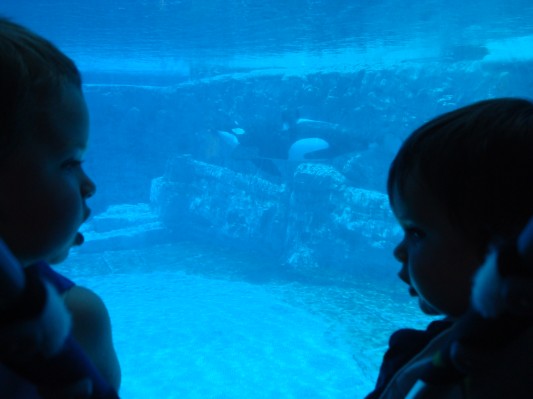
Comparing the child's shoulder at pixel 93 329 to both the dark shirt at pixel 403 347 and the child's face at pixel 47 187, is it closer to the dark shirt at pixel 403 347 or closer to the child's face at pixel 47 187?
the child's face at pixel 47 187

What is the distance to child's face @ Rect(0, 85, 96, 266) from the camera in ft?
2.53

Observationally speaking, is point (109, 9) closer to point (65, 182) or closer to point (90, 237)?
point (90, 237)

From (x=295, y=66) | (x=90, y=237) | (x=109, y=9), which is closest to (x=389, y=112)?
(x=295, y=66)

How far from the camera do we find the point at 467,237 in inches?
33.9

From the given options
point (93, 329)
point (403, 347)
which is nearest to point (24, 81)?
point (93, 329)

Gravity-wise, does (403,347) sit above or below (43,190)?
below

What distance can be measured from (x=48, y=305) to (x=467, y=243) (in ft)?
2.55

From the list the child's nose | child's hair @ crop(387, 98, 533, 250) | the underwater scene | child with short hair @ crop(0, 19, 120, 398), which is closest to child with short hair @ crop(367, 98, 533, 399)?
child's hair @ crop(387, 98, 533, 250)

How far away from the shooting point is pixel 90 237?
23.4 meters

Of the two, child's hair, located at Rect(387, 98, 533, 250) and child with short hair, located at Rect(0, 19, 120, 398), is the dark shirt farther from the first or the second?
child with short hair, located at Rect(0, 19, 120, 398)

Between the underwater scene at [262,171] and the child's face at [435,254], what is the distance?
7.82m

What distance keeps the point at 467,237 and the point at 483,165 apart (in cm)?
16

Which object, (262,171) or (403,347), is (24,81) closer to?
(403,347)

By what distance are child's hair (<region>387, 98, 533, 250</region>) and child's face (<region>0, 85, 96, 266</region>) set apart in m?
0.74
